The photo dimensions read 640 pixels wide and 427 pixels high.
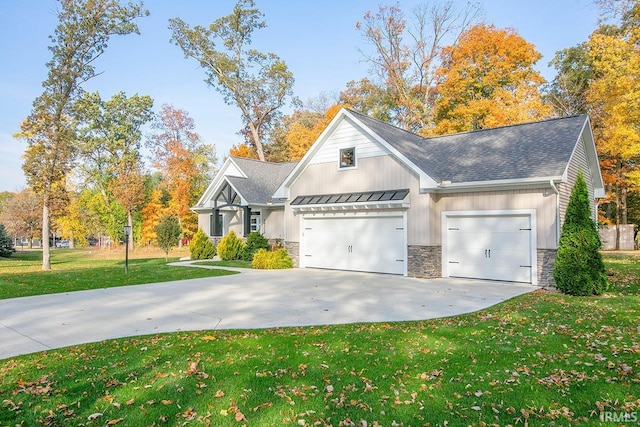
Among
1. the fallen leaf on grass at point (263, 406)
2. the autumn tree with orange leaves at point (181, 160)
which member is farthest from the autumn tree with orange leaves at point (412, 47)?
the fallen leaf on grass at point (263, 406)

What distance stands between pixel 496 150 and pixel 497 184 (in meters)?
2.39

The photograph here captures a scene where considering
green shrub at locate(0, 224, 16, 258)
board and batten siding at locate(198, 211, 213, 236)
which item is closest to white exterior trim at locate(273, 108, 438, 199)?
board and batten siding at locate(198, 211, 213, 236)

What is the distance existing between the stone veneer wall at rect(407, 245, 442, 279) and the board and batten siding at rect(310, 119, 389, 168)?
11.9 ft

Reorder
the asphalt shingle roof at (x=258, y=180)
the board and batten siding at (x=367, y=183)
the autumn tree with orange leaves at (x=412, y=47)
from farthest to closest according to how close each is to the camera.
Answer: the autumn tree with orange leaves at (x=412, y=47), the asphalt shingle roof at (x=258, y=180), the board and batten siding at (x=367, y=183)

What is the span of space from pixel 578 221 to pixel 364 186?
22.3 feet

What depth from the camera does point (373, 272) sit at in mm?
14312

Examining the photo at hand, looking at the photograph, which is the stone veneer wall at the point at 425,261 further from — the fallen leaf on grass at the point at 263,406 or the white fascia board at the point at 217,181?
the white fascia board at the point at 217,181

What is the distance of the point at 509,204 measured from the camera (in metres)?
11.7

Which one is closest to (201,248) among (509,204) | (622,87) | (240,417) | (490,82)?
(509,204)

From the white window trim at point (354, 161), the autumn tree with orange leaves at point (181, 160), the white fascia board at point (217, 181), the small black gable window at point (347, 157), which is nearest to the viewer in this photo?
the white window trim at point (354, 161)

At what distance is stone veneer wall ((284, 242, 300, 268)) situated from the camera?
54.3 feet

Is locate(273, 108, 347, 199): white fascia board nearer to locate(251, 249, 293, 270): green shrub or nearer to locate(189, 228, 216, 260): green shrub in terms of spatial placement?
locate(251, 249, 293, 270): green shrub

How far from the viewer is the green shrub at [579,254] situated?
980 centimetres

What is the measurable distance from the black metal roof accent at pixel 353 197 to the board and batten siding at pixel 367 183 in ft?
0.60
